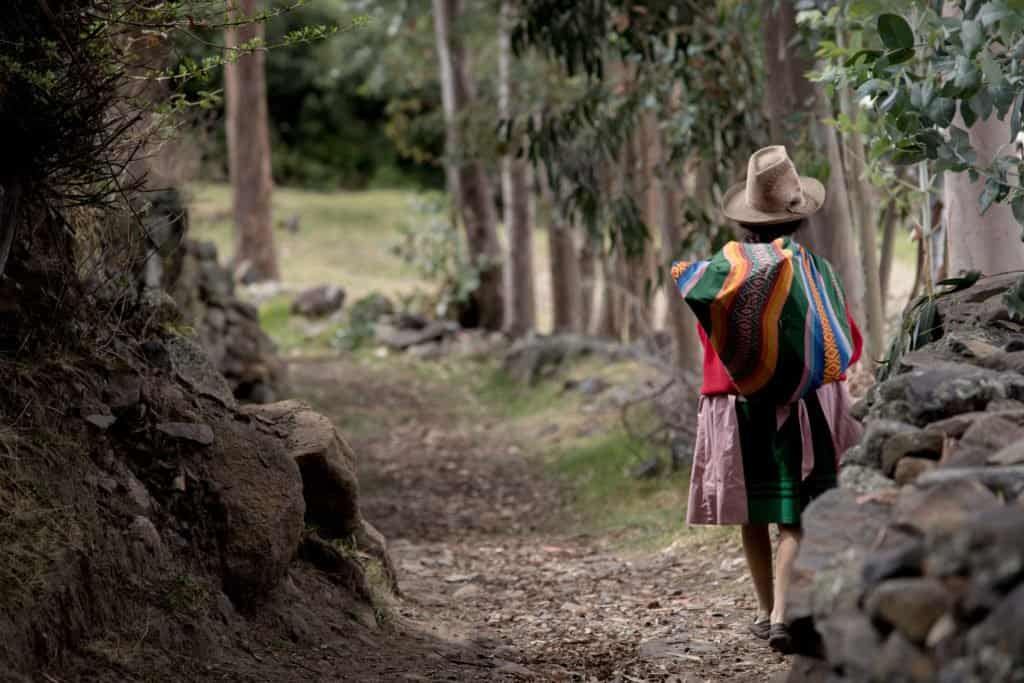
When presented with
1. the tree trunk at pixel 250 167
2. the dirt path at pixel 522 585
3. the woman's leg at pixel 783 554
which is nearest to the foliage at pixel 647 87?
the dirt path at pixel 522 585

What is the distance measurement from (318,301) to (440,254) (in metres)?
1.96

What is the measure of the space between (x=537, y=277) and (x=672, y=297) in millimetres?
14922

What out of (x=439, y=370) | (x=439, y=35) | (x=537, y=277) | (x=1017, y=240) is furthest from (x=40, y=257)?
(x=537, y=277)

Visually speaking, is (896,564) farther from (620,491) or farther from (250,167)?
(250,167)

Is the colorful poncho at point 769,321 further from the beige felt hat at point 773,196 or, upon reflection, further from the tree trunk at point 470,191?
the tree trunk at point 470,191

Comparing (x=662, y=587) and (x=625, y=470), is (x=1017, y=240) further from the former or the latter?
(x=625, y=470)

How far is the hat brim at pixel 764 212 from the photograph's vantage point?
5.28 meters

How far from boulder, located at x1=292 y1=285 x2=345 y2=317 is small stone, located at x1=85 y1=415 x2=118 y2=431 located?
14.2 m

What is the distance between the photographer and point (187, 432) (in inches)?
212

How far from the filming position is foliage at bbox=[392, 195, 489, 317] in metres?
18.0

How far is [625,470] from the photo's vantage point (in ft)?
32.6

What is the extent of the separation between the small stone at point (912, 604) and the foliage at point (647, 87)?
7.21 metres

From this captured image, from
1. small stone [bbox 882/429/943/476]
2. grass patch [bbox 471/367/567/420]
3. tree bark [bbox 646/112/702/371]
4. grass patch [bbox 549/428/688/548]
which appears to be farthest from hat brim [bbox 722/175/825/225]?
grass patch [bbox 471/367/567/420]

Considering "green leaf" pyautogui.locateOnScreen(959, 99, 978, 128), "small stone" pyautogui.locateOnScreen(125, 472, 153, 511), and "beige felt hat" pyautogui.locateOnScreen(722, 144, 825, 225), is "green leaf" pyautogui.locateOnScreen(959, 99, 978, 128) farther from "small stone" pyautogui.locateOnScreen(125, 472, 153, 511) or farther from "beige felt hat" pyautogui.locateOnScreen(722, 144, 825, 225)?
"small stone" pyautogui.locateOnScreen(125, 472, 153, 511)
